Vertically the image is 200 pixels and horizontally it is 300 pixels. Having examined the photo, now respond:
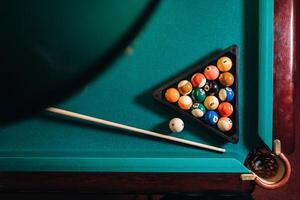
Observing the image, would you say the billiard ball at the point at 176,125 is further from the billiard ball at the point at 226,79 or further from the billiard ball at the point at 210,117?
the billiard ball at the point at 226,79

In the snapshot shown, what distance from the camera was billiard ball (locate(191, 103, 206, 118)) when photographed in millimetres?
1563

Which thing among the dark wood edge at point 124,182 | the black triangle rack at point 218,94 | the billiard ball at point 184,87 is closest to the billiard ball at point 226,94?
the black triangle rack at point 218,94

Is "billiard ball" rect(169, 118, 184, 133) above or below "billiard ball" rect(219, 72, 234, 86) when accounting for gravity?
below

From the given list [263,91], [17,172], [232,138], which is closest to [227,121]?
[232,138]

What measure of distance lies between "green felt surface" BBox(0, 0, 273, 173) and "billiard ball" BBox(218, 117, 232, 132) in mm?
67

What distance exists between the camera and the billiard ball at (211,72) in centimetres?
156

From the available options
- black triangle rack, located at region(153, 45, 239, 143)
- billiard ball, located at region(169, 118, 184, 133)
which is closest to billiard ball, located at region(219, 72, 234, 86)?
black triangle rack, located at region(153, 45, 239, 143)

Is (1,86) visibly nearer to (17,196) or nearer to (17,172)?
(17,172)

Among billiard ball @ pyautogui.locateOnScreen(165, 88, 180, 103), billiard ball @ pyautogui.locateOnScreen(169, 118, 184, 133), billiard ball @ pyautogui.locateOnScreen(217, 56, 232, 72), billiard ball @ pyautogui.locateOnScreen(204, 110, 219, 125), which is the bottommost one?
billiard ball @ pyautogui.locateOnScreen(169, 118, 184, 133)

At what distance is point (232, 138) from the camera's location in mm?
1591

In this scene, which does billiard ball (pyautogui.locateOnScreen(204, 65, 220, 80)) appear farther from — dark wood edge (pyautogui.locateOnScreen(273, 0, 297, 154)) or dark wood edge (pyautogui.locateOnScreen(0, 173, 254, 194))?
dark wood edge (pyautogui.locateOnScreen(0, 173, 254, 194))

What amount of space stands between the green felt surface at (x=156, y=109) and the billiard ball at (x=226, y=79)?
6 centimetres

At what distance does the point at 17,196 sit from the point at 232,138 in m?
1.37

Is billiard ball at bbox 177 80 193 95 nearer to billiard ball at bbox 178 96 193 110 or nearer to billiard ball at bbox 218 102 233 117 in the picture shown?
billiard ball at bbox 178 96 193 110
